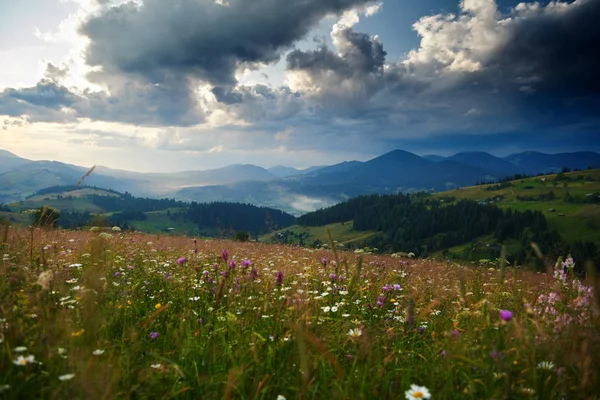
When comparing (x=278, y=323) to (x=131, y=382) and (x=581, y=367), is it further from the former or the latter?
(x=581, y=367)

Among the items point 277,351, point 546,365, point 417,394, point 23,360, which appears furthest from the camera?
point 277,351

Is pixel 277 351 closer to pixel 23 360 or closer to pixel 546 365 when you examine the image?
pixel 23 360

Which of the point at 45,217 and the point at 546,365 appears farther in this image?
the point at 45,217

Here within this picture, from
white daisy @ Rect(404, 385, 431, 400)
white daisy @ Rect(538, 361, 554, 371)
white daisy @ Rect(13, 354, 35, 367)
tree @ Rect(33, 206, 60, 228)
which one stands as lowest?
white daisy @ Rect(404, 385, 431, 400)

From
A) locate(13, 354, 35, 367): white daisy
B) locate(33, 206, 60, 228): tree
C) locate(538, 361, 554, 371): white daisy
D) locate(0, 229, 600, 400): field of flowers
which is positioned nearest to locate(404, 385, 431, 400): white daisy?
locate(0, 229, 600, 400): field of flowers

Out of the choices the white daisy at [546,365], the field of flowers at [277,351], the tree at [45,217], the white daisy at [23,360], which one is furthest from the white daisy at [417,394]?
the tree at [45,217]

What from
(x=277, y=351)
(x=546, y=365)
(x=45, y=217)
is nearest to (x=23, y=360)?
(x=277, y=351)

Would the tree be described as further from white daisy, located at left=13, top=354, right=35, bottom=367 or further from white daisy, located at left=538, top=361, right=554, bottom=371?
white daisy, located at left=538, top=361, right=554, bottom=371

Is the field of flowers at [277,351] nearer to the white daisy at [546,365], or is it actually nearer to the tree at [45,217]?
the white daisy at [546,365]

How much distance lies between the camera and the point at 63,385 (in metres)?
2.30

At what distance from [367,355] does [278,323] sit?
1.11 metres

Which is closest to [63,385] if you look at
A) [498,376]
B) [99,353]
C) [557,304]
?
[99,353]

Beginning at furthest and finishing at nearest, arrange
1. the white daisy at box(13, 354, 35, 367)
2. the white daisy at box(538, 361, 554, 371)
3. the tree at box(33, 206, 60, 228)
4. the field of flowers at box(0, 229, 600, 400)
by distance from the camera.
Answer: the tree at box(33, 206, 60, 228), the white daisy at box(538, 361, 554, 371), the field of flowers at box(0, 229, 600, 400), the white daisy at box(13, 354, 35, 367)

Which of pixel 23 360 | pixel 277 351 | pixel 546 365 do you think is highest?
pixel 23 360
